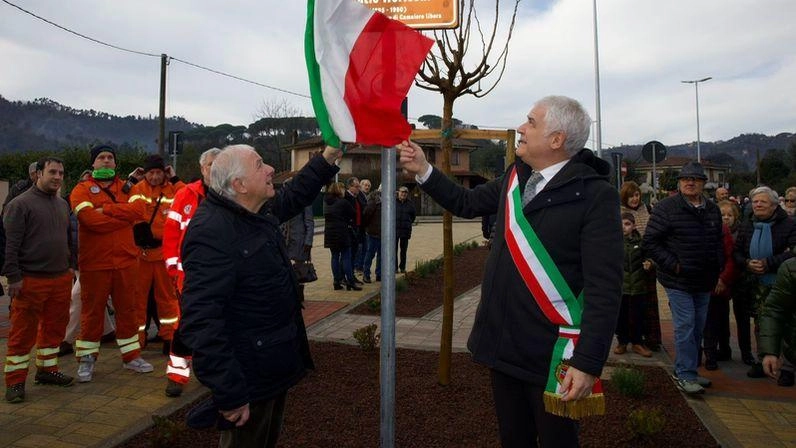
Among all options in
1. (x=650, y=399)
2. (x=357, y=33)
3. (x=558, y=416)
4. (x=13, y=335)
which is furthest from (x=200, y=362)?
(x=650, y=399)

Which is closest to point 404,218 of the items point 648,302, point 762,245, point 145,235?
point 648,302

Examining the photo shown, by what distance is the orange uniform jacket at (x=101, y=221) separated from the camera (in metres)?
Result: 5.06

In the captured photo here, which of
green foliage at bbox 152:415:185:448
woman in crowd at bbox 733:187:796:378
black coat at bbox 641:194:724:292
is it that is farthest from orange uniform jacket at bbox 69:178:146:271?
woman in crowd at bbox 733:187:796:378

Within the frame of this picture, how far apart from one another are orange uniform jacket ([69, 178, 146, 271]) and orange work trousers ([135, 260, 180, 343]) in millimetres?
603

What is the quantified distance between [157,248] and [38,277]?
1.17 m

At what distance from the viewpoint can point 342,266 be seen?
1075cm

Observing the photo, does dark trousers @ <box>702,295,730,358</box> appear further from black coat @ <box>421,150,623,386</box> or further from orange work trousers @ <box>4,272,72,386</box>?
orange work trousers @ <box>4,272,72,386</box>

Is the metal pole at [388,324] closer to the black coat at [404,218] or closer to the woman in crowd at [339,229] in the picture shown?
the woman in crowd at [339,229]

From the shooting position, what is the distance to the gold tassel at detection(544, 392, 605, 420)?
222 centimetres

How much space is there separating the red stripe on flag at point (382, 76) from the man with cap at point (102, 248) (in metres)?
3.34

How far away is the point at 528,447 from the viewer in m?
2.57

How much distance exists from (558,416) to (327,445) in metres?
1.97

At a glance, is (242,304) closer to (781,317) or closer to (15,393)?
(781,317)

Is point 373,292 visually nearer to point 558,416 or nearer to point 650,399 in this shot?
point 650,399
